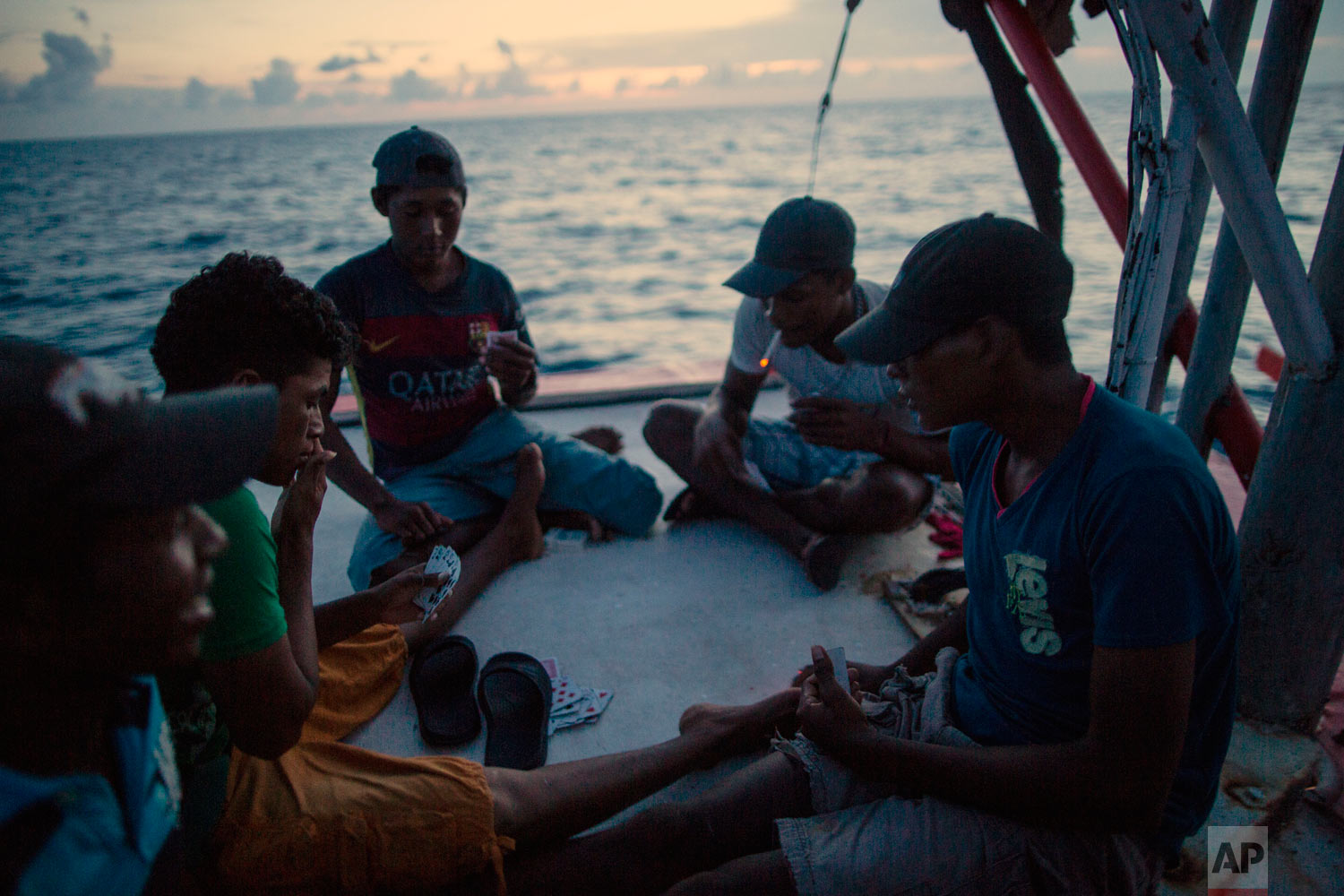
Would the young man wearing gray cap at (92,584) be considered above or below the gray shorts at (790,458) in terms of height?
above

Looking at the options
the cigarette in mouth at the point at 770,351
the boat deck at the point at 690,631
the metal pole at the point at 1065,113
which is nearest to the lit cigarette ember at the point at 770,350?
the cigarette in mouth at the point at 770,351

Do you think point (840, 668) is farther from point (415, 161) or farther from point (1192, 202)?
point (415, 161)

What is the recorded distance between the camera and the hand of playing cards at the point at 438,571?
2102 mm

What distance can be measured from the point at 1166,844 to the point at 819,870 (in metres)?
0.65

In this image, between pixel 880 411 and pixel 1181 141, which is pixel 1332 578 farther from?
pixel 880 411

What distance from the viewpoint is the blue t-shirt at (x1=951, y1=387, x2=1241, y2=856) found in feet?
4.10

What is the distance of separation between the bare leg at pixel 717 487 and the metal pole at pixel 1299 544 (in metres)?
1.48

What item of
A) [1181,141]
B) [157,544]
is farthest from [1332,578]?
[157,544]

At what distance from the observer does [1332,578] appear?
1.94m

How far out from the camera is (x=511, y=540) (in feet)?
10.6

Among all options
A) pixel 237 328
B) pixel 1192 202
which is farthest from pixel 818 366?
pixel 237 328

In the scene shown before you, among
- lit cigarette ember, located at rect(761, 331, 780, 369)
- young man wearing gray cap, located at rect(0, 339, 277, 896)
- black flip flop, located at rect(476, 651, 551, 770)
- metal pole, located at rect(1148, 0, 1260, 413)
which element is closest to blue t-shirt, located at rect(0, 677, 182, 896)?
young man wearing gray cap, located at rect(0, 339, 277, 896)

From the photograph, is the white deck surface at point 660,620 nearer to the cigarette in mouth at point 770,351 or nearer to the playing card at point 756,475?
the playing card at point 756,475

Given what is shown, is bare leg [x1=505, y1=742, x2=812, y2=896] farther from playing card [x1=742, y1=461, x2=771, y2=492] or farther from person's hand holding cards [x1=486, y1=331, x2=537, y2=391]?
person's hand holding cards [x1=486, y1=331, x2=537, y2=391]
